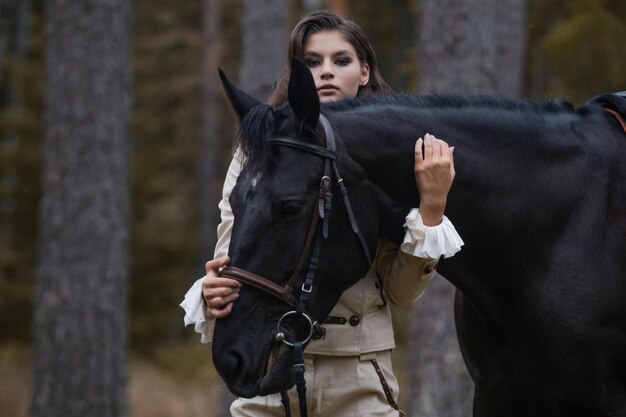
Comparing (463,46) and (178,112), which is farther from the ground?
(178,112)

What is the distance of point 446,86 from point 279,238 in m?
3.98

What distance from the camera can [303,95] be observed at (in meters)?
3.29

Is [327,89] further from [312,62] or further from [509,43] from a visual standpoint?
[509,43]


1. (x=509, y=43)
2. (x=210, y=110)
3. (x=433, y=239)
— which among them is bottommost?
(x=433, y=239)

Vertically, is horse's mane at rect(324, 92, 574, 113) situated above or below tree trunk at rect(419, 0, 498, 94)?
below

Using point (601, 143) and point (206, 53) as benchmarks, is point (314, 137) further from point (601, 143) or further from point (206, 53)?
point (206, 53)

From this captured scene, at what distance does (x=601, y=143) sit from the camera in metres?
3.84

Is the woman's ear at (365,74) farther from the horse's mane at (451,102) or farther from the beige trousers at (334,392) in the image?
the beige trousers at (334,392)

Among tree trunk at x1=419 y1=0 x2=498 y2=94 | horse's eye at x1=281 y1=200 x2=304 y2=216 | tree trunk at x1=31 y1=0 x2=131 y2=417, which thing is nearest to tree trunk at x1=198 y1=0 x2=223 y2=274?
tree trunk at x1=31 y1=0 x2=131 y2=417

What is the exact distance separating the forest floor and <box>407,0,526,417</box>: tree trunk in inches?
216

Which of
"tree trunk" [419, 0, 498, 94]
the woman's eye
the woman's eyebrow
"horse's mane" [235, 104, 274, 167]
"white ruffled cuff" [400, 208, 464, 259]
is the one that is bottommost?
"white ruffled cuff" [400, 208, 464, 259]

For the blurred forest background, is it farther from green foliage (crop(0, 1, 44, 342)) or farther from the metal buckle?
the metal buckle

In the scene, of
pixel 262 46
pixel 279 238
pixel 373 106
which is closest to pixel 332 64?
pixel 373 106

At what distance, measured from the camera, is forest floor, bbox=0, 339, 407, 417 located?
1303 centimetres
